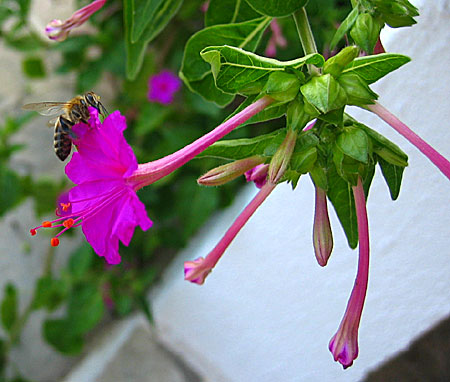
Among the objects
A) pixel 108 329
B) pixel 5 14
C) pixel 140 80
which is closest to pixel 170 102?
pixel 140 80

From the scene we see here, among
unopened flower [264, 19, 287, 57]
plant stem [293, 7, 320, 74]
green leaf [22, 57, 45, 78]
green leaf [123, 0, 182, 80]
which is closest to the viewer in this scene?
plant stem [293, 7, 320, 74]

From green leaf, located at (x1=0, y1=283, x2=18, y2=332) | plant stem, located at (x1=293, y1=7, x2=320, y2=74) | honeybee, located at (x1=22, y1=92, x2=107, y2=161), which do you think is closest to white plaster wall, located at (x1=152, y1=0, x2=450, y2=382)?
plant stem, located at (x1=293, y1=7, x2=320, y2=74)

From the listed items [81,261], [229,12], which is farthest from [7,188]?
[229,12]

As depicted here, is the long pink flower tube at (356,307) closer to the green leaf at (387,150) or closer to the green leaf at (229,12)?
the green leaf at (387,150)

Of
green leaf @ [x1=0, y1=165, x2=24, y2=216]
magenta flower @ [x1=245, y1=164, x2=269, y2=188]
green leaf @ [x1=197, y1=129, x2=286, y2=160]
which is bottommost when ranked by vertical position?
green leaf @ [x1=0, y1=165, x2=24, y2=216]

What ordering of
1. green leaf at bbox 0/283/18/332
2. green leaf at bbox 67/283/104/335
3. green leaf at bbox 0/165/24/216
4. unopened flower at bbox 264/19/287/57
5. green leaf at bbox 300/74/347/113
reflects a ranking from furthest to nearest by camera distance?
green leaf at bbox 0/283/18/332
green leaf at bbox 67/283/104/335
green leaf at bbox 0/165/24/216
unopened flower at bbox 264/19/287/57
green leaf at bbox 300/74/347/113

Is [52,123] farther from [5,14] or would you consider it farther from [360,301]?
[5,14]

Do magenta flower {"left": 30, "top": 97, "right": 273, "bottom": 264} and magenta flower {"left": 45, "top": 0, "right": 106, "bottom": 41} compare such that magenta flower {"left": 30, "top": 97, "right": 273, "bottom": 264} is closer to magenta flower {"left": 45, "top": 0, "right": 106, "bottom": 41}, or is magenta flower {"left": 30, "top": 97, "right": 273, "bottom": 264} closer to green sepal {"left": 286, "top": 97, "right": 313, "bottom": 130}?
green sepal {"left": 286, "top": 97, "right": 313, "bottom": 130}
